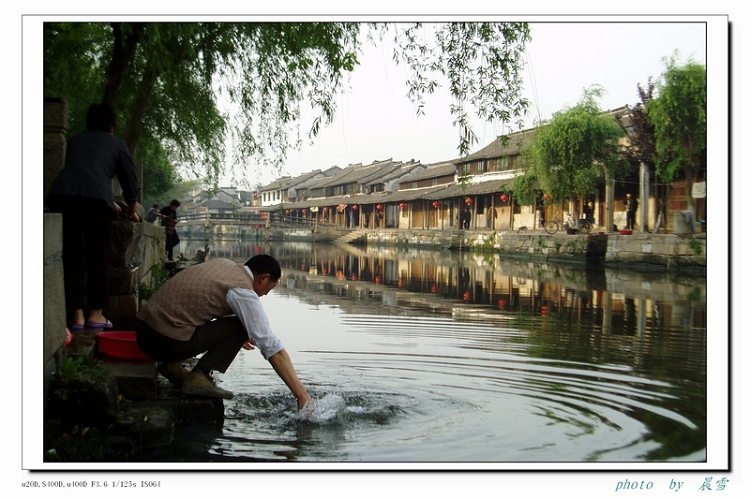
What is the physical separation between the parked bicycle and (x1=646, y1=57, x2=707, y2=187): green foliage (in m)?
4.30

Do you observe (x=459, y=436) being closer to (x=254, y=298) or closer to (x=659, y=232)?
(x=254, y=298)

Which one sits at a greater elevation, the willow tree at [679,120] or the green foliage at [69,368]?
the willow tree at [679,120]

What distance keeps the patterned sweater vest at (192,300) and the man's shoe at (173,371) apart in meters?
0.24

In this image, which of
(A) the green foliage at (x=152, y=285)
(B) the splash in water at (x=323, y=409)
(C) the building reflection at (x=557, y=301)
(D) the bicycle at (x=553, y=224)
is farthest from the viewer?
(D) the bicycle at (x=553, y=224)

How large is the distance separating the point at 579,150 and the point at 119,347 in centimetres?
2007

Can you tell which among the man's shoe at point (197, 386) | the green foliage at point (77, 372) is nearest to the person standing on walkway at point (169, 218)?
the man's shoe at point (197, 386)

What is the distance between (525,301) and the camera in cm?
1155

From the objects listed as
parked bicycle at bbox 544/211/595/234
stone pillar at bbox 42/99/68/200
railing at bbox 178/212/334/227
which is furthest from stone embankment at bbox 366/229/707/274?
railing at bbox 178/212/334/227

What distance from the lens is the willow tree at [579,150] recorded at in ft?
72.4

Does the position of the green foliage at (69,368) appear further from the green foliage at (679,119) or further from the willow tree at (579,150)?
the willow tree at (579,150)

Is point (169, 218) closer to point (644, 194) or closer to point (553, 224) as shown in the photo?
point (644, 194)

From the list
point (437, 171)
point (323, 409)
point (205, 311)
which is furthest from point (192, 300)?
point (437, 171)

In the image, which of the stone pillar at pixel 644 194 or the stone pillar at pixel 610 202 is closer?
the stone pillar at pixel 644 194

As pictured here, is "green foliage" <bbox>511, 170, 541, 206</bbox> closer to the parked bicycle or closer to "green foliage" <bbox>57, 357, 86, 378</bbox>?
the parked bicycle
